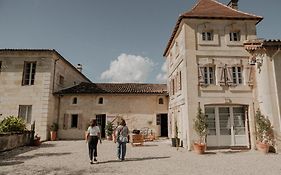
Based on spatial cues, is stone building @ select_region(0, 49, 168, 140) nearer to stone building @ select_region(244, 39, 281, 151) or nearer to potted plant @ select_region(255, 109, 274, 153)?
stone building @ select_region(244, 39, 281, 151)

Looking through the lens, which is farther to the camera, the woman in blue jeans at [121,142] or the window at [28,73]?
the window at [28,73]

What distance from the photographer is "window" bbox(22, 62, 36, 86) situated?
1795 cm

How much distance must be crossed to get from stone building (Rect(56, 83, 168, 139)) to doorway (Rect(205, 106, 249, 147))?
287 inches

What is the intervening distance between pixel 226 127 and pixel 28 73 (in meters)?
15.6

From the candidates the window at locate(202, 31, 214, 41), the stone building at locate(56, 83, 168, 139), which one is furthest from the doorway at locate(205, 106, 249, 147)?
the stone building at locate(56, 83, 168, 139)

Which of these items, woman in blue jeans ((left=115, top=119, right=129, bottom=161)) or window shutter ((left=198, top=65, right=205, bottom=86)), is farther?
window shutter ((left=198, top=65, right=205, bottom=86))

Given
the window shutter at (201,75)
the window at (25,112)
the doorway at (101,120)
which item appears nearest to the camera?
the window shutter at (201,75)

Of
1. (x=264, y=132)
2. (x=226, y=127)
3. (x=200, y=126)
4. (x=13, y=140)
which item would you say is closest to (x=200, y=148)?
(x=200, y=126)

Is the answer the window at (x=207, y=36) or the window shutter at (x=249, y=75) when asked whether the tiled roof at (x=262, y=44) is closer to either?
the window shutter at (x=249, y=75)

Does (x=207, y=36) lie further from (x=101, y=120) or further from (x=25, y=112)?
(x=25, y=112)

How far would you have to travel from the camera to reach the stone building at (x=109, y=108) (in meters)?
18.8

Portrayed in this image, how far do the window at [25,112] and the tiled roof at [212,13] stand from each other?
12.8 meters

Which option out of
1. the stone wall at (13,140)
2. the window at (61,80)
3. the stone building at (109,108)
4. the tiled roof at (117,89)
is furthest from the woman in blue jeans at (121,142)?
the window at (61,80)

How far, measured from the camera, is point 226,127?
40.0 ft
